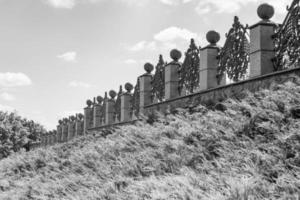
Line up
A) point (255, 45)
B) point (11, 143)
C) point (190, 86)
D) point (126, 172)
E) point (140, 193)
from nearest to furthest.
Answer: point (140, 193), point (126, 172), point (255, 45), point (190, 86), point (11, 143)

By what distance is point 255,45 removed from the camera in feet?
34.8

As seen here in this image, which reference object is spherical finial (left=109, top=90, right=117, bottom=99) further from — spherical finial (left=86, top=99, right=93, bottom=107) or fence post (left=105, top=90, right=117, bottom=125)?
spherical finial (left=86, top=99, right=93, bottom=107)

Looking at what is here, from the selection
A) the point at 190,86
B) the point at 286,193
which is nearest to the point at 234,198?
the point at 286,193

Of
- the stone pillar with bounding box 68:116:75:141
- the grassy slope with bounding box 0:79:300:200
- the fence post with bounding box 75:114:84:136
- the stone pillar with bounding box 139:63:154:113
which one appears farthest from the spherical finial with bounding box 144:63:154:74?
the stone pillar with bounding box 68:116:75:141

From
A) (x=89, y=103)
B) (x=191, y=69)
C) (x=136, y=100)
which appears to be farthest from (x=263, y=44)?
(x=89, y=103)

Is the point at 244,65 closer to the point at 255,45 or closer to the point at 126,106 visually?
the point at 255,45

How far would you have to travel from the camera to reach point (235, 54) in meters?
11.9

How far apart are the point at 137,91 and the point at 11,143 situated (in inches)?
1182

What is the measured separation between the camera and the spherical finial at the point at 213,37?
12617mm

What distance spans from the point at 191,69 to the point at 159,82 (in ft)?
7.53

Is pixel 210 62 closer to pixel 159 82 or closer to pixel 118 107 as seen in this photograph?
pixel 159 82

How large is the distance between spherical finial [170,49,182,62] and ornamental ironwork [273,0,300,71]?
4763mm

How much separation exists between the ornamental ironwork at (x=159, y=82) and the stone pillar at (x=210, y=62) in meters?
3.35

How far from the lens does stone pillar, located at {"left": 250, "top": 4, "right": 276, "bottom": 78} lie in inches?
411
